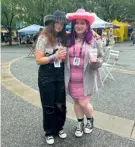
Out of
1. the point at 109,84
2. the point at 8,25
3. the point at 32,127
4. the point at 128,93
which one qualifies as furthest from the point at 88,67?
the point at 8,25

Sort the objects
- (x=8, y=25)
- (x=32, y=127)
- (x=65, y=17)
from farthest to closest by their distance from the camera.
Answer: (x=8, y=25) < (x=32, y=127) < (x=65, y=17)

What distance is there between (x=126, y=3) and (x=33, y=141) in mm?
34950

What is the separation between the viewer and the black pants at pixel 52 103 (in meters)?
3.86

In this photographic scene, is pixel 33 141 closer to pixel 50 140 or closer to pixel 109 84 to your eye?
pixel 50 140

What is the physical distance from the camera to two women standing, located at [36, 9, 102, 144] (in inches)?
147

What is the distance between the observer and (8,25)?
Answer: 1598 inches

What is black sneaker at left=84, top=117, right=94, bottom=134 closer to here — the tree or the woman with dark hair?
the woman with dark hair

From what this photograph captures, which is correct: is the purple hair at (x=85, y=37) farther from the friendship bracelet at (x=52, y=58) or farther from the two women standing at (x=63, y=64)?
the friendship bracelet at (x=52, y=58)

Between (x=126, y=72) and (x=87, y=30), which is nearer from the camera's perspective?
(x=87, y=30)

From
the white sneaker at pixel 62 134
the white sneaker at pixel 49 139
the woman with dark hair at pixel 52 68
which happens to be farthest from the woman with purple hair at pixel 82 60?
the white sneaker at pixel 49 139

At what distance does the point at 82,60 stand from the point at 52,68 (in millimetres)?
406

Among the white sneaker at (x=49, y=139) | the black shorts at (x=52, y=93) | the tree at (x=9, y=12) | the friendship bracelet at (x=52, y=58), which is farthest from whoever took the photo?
the tree at (x=9, y=12)

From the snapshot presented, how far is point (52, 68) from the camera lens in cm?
381

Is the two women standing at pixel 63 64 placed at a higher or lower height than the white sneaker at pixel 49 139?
higher
